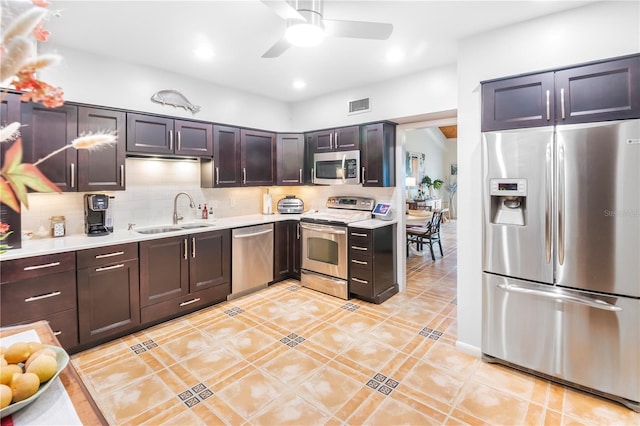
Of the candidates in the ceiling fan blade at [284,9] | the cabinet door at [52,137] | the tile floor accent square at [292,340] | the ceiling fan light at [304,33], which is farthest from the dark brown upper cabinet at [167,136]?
the tile floor accent square at [292,340]

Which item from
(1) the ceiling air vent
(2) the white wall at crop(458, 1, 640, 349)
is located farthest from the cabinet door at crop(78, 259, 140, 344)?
(1) the ceiling air vent

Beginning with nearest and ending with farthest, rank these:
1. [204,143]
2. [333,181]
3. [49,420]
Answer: [49,420], [204,143], [333,181]

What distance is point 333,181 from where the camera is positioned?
14.5 feet

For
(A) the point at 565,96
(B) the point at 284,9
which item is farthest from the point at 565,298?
(B) the point at 284,9

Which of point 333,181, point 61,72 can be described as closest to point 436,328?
point 333,181

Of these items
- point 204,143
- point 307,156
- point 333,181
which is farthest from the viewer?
point 307,156

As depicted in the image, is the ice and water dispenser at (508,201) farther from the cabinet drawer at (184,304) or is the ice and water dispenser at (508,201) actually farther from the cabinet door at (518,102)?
the cabinet drawer at (184,304)

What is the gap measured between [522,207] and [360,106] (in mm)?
2448

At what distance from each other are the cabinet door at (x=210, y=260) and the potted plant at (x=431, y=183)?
8.67 m

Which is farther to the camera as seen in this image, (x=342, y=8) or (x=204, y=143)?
(x=204, y=143)

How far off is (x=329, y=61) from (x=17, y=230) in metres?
3.17

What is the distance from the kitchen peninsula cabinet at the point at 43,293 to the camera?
234 centimetres

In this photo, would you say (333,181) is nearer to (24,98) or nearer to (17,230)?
(17,230)

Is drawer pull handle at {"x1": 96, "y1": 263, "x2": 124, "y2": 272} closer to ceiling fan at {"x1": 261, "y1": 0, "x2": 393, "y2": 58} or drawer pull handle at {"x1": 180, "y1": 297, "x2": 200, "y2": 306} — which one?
drawer pull handle at {"x1": 180, "y1": 297, "x2": 200, "y2": 306}
